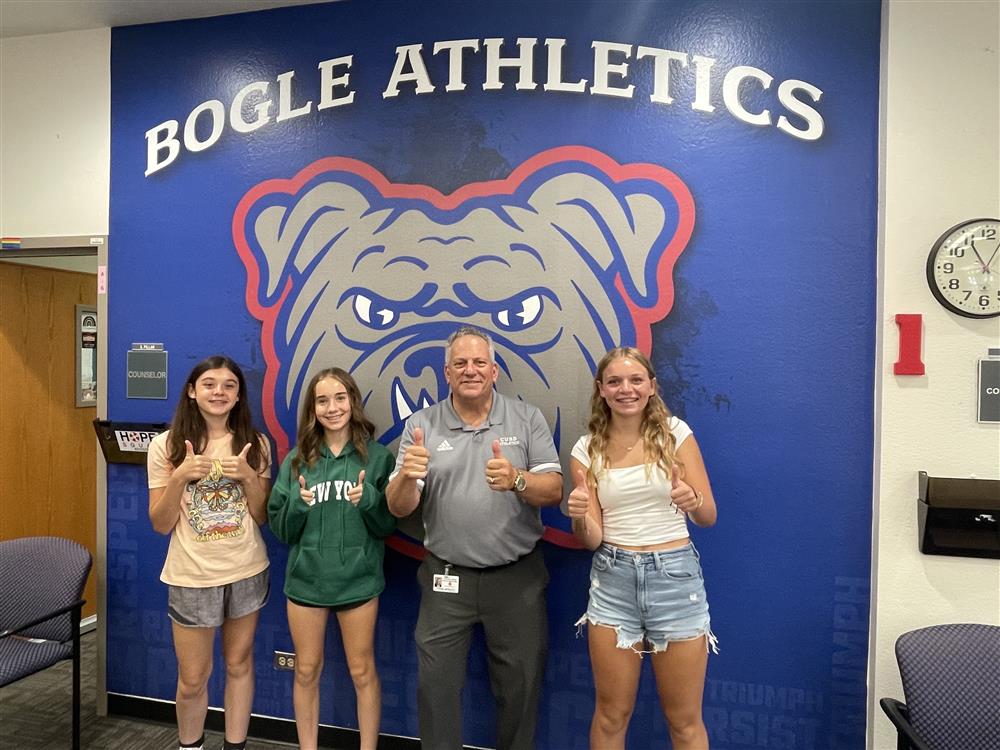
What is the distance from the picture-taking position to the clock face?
2123mm

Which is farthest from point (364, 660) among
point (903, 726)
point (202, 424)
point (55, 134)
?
point (55, 134)

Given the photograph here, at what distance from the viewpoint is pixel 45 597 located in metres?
2.61

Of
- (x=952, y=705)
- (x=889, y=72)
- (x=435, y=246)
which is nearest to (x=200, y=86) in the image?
(x=435, y=246)

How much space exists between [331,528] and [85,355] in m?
2.53

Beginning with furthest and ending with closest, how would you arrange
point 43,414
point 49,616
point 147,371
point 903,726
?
point 43,414, point 147,371, point 49,616, point 903,726

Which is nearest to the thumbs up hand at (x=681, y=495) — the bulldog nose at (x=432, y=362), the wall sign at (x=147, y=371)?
the bulldog nose at (x=432, y=362)

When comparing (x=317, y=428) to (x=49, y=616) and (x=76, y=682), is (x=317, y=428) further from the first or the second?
(x=76, y=682)

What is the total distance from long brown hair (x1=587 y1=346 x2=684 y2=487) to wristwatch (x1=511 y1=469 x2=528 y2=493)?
0.68 feet

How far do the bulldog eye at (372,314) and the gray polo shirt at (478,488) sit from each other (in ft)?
1.88

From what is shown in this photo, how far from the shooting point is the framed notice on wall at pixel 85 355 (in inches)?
149

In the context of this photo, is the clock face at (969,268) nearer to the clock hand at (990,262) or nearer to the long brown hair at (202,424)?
the clock hand at (990,262)

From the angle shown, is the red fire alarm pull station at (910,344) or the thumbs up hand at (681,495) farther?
the red fire alarm pull station at (910,344)

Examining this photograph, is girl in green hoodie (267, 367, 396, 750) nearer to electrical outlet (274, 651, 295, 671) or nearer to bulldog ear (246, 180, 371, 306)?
electrical outlet (274, 651, 295, 671)

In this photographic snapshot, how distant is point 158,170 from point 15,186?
781 millimetres
